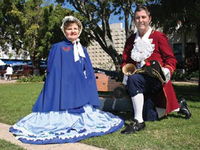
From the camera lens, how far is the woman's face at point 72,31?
14.6 ft

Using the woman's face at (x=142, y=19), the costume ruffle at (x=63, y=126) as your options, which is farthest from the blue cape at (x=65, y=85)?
the woman's face at (x=142, y=19)

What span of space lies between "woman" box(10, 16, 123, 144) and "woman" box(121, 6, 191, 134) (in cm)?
50

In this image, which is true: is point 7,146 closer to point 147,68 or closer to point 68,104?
point 68,104

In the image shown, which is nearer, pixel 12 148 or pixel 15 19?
pixel 12 148

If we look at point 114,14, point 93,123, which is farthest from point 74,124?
point 114,14

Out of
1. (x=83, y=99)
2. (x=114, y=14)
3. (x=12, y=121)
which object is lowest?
(x=12, y=121)

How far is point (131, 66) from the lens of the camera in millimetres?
4070

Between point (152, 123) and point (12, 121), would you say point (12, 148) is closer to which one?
point (12, 121)

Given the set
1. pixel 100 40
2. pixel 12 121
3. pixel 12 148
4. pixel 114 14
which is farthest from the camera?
pixel 100 40

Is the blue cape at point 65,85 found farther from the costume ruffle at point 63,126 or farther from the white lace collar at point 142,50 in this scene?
the white lace collar at point 142,50

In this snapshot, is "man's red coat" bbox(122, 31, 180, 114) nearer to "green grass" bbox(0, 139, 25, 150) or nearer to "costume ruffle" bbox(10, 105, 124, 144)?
"costume ruffle" bbox(10, 105, 124, 144)

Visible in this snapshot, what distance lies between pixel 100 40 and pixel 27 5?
679 centimetres

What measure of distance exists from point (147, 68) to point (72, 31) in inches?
49.9

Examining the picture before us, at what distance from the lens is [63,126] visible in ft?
12.9
